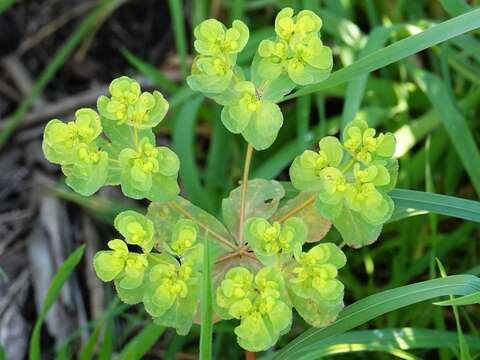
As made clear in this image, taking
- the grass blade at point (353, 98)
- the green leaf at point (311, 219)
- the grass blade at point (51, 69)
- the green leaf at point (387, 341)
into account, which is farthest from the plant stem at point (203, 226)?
the grass blade at point (51, 69)

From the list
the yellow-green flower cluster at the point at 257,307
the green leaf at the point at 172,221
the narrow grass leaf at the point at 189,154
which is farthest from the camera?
the narrow grass leaf at the point at 189,154

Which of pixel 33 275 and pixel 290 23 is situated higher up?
pixel 33 275

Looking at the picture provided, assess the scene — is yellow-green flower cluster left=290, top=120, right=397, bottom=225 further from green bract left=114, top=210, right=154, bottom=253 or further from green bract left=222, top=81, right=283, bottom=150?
green bract left=114, top=210, right=154, bottom=253

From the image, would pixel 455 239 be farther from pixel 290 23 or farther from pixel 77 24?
pixel 77 24

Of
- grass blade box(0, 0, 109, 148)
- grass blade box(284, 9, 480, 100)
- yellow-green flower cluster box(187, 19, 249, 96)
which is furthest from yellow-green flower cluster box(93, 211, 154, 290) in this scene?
grass blade box(0, 0, 109, 148)

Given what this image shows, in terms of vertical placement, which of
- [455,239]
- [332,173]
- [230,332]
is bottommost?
[332,173]

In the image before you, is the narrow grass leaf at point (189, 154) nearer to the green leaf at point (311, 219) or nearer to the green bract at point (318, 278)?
the green leaf at point (311, 219)

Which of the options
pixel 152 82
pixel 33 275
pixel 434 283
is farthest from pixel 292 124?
pixel 434 283
